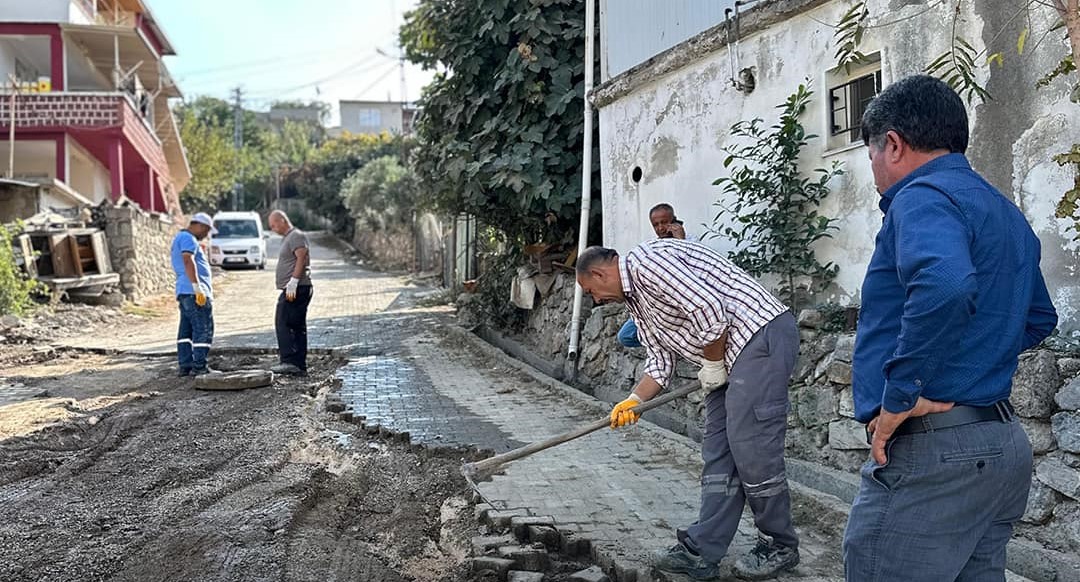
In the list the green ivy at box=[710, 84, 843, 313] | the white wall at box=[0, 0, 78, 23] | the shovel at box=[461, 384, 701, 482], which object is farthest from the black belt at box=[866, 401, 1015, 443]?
the white wall at box=[0, 0, 78, 23]

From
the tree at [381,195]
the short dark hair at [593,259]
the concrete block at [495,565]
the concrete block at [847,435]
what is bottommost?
the concrete block at [495,565]

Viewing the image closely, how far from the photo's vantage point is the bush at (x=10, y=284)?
1202cm

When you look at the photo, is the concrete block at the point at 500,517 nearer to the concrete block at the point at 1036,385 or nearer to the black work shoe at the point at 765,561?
the black work shoe at the point at 765,561

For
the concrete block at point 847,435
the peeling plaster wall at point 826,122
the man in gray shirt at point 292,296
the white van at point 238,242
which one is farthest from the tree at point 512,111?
the white van at point 238,242

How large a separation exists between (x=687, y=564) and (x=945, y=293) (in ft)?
6.92

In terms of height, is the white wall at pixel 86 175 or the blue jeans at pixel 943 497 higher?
the white wall at pixel 86 175

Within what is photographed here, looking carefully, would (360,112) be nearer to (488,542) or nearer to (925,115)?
(488,542)

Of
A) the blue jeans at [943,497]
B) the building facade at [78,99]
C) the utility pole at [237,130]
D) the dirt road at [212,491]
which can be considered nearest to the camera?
the blue jeans at [943,497]

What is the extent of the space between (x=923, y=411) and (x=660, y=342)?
1.88 m

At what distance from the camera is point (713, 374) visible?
12.5 feet

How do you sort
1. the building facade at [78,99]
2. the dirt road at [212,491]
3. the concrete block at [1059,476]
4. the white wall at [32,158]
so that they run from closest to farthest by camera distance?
the concrete block at [1059,476] → the dirt road at [212,491] → the building facade at [78,99] → the white wall at [32,158]

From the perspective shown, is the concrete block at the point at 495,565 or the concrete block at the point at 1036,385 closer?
the concrete block at the point at 1036,385

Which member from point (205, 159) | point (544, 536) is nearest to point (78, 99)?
point (205, 159)

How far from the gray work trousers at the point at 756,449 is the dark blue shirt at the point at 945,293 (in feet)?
4.20
